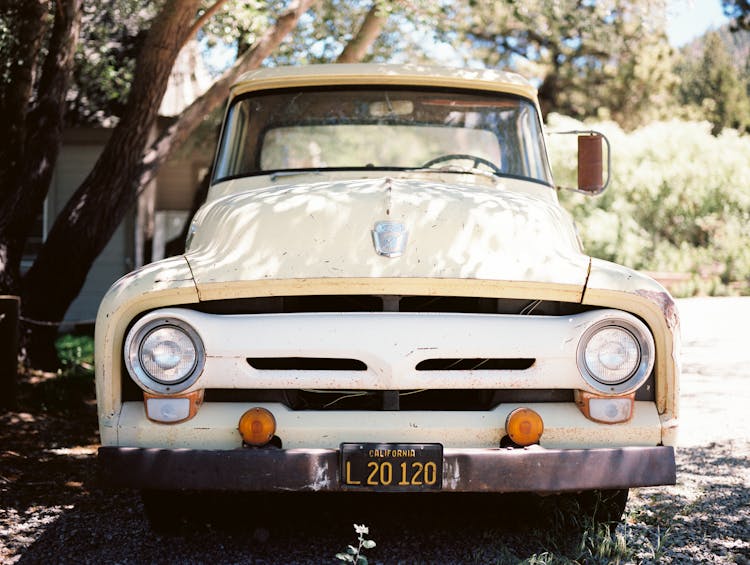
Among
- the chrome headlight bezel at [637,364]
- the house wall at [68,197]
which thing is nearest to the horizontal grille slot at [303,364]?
the chrome headlight bezel at [637,364]

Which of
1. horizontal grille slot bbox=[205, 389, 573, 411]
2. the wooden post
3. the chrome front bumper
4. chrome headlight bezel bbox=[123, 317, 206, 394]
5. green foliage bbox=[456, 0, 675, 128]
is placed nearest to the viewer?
the chrome front bumper

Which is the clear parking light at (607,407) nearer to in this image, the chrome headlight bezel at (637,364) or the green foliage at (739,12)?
the chrome headlight bezel at (637,364)

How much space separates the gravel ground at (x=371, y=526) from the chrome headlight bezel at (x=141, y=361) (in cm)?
86

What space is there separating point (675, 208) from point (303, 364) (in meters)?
14.5

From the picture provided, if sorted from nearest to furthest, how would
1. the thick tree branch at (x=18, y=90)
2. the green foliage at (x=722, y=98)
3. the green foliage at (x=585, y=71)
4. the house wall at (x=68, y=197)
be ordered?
the thick tree branch at (x=18, y=90), the house wall at (x=68, y=197), the green foliage at (x=585, y=71), the green foliage at (x=722, y=98)

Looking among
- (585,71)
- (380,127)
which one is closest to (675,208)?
(380,127)

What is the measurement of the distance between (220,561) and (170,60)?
544 centimetres

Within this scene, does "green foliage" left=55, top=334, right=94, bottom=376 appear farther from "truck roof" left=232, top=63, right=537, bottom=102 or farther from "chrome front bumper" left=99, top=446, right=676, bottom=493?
"chrome front bumper" left=99, top=446, right=676, bottom=493

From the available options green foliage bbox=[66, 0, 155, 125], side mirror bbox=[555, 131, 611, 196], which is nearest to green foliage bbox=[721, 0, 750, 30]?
side mirror bbox=[555, 131, 611, 196]

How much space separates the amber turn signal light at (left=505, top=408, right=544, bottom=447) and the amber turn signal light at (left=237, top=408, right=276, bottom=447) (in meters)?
0.84

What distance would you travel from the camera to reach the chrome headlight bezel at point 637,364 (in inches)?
136

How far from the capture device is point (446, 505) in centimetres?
466

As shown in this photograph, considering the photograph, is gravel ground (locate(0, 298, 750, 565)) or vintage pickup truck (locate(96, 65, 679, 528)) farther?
gravel ground (locate(0, 298, 750, 565))

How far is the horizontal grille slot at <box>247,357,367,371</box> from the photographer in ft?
11.7
